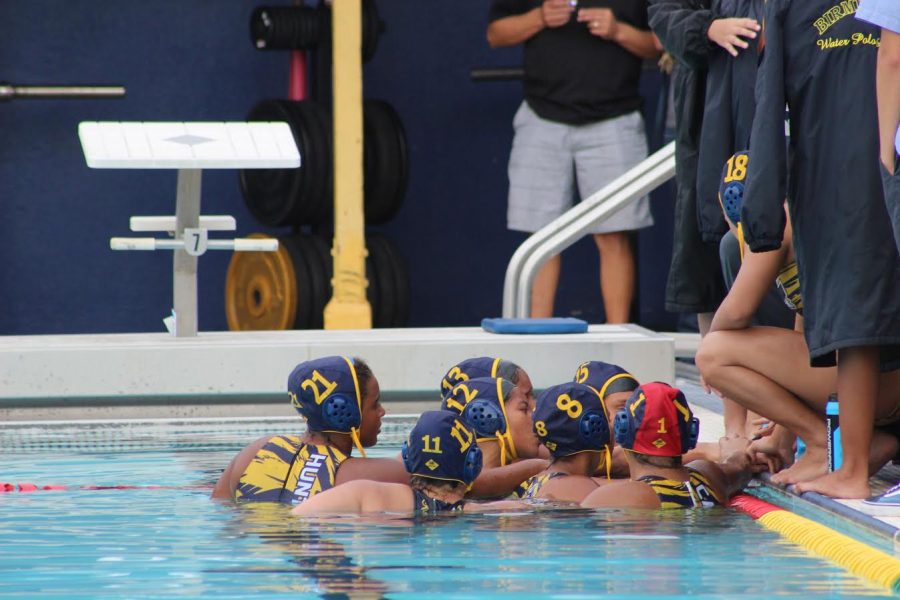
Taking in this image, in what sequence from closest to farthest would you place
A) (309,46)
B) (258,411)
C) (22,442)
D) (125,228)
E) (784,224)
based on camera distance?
1. (784,224)
2. (22,442)
3. (258,411)
4. (309,46)
5. (125,228)

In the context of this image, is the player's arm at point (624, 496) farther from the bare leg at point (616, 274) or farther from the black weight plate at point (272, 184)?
the black weight plate at point (272, 184)

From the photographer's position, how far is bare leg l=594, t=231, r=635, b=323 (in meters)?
9.25

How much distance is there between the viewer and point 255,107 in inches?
407

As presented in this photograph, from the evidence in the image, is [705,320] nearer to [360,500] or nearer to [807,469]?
[807,469]

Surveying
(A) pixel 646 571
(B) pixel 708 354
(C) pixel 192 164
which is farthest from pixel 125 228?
(A) pixel 646 571

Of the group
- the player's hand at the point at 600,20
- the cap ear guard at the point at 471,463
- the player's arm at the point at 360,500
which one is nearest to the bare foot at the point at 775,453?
the cap ear guard at the point at 471,463

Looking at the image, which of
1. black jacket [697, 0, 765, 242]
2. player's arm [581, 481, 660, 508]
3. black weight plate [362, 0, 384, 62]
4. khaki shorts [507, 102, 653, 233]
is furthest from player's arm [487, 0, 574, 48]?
player's arm [581, 481, 660, 508]

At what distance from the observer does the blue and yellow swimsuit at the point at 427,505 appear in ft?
15.6

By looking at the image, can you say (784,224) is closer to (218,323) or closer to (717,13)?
(717,13)

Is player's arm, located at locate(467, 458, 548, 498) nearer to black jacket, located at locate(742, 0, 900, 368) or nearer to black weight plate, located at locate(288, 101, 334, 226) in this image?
black jacket, located at locate(742, 0, 900, 368)

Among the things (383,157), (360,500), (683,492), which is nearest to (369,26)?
(383,157)

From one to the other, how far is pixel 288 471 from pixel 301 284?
4.83 metres

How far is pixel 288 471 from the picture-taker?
5.00 m

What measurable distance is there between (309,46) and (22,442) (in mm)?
4214
